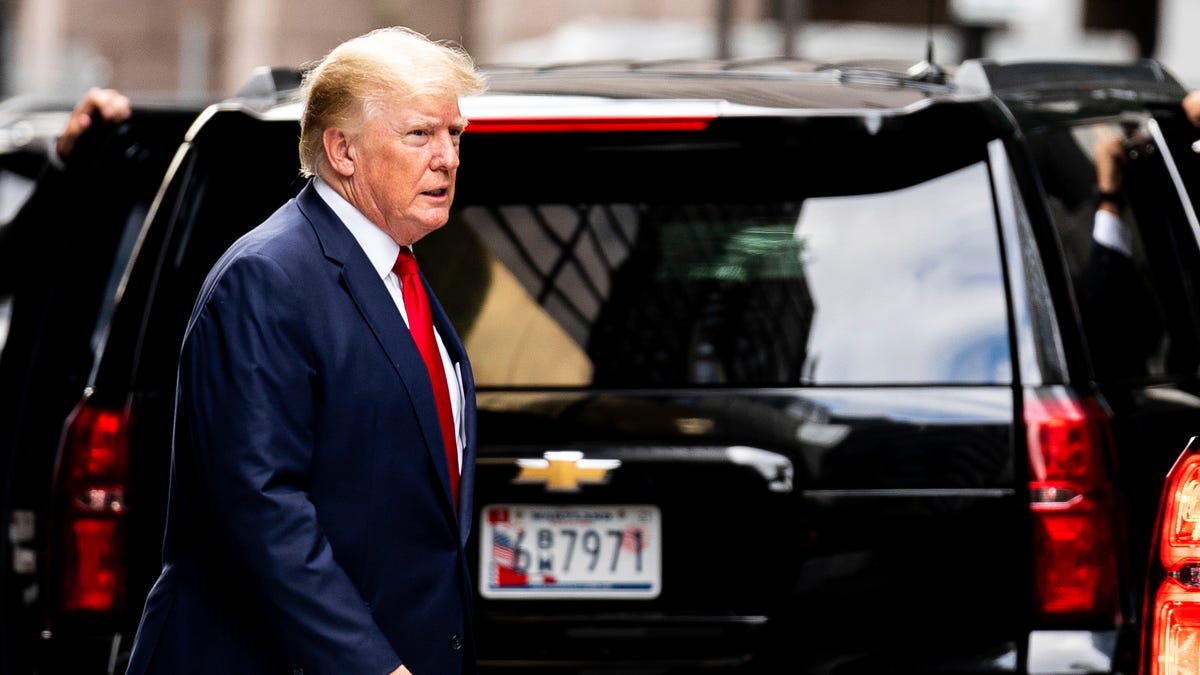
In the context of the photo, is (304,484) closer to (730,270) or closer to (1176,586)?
(730,270)

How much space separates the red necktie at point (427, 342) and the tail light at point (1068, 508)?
120cm

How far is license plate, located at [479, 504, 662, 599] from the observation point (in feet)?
10.7

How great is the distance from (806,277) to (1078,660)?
0.88m

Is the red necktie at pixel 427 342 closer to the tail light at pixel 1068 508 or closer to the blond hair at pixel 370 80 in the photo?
the blond hair at pixel 370 80

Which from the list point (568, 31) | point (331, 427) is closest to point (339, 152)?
point (331, 427)

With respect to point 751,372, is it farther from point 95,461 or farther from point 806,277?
point 95,461

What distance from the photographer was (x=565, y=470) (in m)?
3.25

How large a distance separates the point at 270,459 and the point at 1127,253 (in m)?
2.12

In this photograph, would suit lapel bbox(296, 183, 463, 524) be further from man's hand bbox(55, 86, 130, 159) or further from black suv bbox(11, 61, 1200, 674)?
man's hand bbox(55, 86, 130, 159)

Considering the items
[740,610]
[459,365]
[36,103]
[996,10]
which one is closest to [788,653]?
[740,610]

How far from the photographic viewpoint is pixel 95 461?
3432 mm

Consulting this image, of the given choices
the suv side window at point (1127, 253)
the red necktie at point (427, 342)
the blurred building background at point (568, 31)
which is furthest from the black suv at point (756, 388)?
the blurred building background at point (568, 31)

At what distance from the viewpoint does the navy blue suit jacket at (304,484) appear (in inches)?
90.6

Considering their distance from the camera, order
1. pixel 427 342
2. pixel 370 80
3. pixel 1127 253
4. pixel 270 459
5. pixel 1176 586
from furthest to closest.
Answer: pixel 1127 253 < pixel 1176 586 < pixel 427 342 < pixel 370 80 < pixel 270 459
